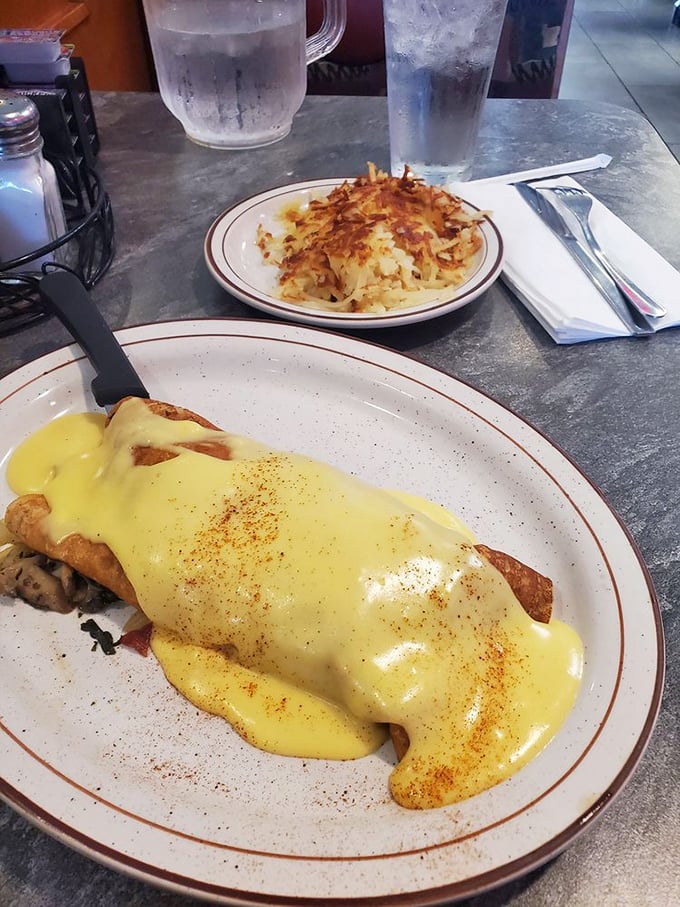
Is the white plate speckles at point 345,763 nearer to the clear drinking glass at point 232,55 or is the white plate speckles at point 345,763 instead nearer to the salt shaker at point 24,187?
the salt shaker at point 24,187

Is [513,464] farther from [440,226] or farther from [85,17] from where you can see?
[85,17]

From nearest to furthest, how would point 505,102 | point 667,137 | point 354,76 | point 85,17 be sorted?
point 505,102 → point 85,17 → point 354,76 → point 667,137

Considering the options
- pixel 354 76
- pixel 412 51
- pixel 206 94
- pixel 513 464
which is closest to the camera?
pixel 513 464

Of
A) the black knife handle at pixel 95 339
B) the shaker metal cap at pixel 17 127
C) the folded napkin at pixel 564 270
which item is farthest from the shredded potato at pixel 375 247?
the shaker metal cap at pixel 17 127

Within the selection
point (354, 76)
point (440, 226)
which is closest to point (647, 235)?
point (440, 226)

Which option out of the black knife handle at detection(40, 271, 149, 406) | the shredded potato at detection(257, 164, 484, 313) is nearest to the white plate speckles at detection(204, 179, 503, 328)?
the shredded potato at detection(257, 164, 484, 313)
